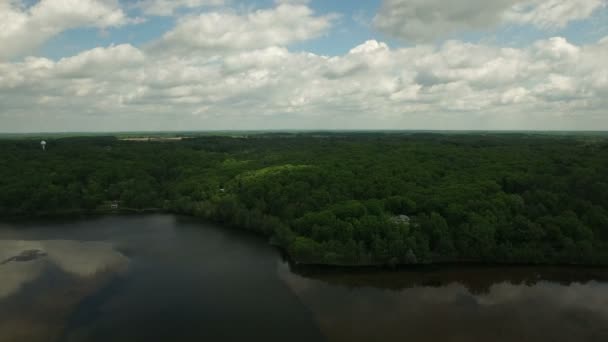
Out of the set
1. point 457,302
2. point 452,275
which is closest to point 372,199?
point 452,275

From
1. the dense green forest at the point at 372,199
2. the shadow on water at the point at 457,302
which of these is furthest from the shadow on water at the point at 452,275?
the dense green forest at the point at 372,199

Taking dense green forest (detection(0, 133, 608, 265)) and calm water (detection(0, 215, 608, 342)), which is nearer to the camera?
calm water (detection(0, 215, 608, 342))

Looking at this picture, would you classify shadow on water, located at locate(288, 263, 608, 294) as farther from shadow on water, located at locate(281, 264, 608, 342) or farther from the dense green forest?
the dense green forest

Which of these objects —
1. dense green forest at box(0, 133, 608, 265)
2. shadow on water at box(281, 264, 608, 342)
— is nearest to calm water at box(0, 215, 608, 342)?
shadow on water at box(281, 264, 608, 342)

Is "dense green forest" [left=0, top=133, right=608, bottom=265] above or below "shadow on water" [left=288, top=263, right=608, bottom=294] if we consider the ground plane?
above

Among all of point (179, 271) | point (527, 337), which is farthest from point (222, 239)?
point (527, 337)

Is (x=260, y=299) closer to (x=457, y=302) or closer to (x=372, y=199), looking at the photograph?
(x=457, y=302)
